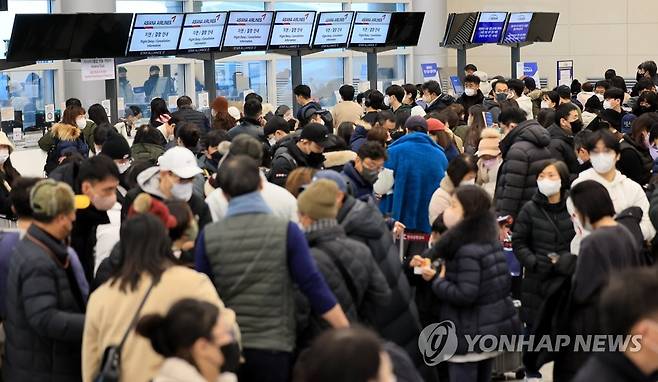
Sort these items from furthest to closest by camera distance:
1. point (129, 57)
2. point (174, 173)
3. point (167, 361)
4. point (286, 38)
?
point (286, 38) → point (129, 57) → point (174, 173) → point (167, 361)

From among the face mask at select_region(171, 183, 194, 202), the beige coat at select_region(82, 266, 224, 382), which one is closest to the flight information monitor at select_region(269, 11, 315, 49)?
the face mask at select_region(171, 183, 194, 202)

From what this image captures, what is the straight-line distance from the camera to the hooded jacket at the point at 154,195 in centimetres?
604

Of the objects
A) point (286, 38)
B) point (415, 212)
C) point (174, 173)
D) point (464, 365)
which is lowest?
point (464, 365)

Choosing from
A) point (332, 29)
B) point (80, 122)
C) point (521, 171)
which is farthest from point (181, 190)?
point (332, 29)

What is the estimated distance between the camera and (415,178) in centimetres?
868

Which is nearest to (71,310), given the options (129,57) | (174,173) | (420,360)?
(174,173)

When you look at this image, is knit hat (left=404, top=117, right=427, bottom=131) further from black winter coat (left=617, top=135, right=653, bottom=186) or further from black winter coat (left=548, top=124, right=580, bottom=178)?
black winter coat (left=617, top=135, right=653, bottom=186)


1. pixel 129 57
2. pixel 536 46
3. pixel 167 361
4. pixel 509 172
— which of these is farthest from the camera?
pixel 536 46

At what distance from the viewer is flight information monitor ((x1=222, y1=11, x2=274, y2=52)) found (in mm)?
14547

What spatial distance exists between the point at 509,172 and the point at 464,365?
7.90 feet

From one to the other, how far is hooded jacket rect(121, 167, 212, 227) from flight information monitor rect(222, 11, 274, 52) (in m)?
8.51

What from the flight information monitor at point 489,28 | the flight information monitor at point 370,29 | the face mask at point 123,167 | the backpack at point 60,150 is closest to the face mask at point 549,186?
the face mask at point 123,167

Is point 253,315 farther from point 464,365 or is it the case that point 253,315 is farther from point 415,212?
point 415,212

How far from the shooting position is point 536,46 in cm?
2616
